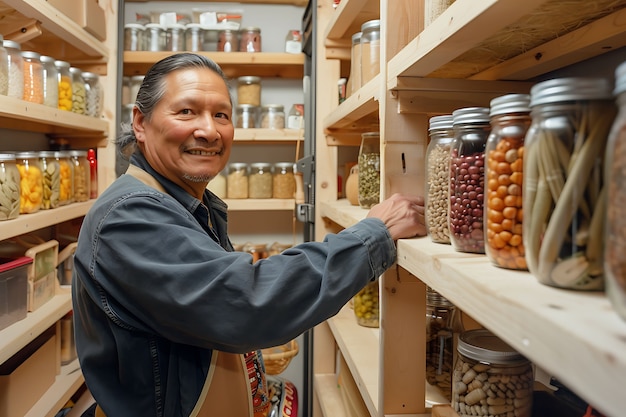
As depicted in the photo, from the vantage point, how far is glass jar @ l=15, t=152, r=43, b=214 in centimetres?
177

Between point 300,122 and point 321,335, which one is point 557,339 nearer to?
point 321,335

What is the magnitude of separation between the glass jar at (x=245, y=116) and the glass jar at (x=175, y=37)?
1.30 ft

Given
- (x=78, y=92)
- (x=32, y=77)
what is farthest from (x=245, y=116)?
→ (x=32, y=77)

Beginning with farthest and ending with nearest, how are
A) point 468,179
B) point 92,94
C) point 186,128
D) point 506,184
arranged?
point 92,94
point 186,128
point 468,179
point 506,184

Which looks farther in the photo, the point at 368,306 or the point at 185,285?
the point at 368,306

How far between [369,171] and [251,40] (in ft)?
4.62

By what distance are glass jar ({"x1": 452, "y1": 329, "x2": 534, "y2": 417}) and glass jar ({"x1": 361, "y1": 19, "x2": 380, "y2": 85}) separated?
2.74 ft

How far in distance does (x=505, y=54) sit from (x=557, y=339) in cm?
75

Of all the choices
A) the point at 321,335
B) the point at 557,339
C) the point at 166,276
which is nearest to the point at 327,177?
the point at 321,335

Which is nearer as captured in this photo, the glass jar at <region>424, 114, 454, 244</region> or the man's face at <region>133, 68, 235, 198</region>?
the glass jar at <region>424, 114, 454, 244</region>

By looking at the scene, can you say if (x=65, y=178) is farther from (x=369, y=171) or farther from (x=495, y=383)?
(x=495, y=383)

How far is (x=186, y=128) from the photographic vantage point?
135cm

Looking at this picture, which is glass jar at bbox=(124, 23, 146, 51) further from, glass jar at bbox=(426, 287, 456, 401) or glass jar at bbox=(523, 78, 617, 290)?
glass jar at bbox=(523, 78, 617, 290)

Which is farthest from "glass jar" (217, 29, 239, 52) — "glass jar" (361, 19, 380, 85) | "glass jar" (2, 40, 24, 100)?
"glass jar" (361, 19, 380, 85)
